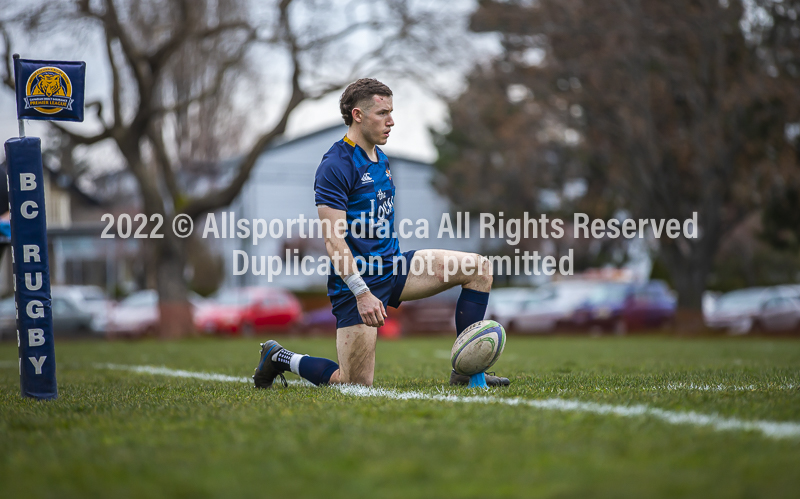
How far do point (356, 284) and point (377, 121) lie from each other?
114cm

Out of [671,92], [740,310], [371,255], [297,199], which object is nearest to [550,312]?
[740,310]

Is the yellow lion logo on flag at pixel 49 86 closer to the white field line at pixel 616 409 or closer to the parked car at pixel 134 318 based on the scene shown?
the white field line at pixel 616 409

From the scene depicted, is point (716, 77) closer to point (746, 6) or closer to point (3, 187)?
point (746, 6)

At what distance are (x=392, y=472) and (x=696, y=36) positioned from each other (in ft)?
66.4

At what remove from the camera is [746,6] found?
1983 centimetres

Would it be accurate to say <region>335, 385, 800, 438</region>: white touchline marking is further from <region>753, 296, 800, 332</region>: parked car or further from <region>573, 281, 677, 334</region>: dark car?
<region>753, 296, 800, 332</region>: parked car

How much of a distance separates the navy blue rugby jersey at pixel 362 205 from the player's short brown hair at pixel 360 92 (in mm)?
241

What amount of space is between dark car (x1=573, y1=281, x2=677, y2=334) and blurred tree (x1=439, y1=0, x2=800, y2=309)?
7.79 ft

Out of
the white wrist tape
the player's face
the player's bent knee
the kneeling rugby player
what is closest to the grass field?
the kneeling rugby player

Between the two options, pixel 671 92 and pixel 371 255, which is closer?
pixel 371 255

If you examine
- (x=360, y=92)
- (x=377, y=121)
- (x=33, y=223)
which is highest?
(x=360, y=92)

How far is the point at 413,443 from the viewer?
321 centimetres

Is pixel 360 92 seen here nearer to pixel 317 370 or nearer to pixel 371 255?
pixel 371 255

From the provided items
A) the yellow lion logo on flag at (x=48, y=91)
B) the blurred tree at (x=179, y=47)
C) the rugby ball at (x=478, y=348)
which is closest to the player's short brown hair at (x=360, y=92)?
the rugby ball at (x=478, y=348)
